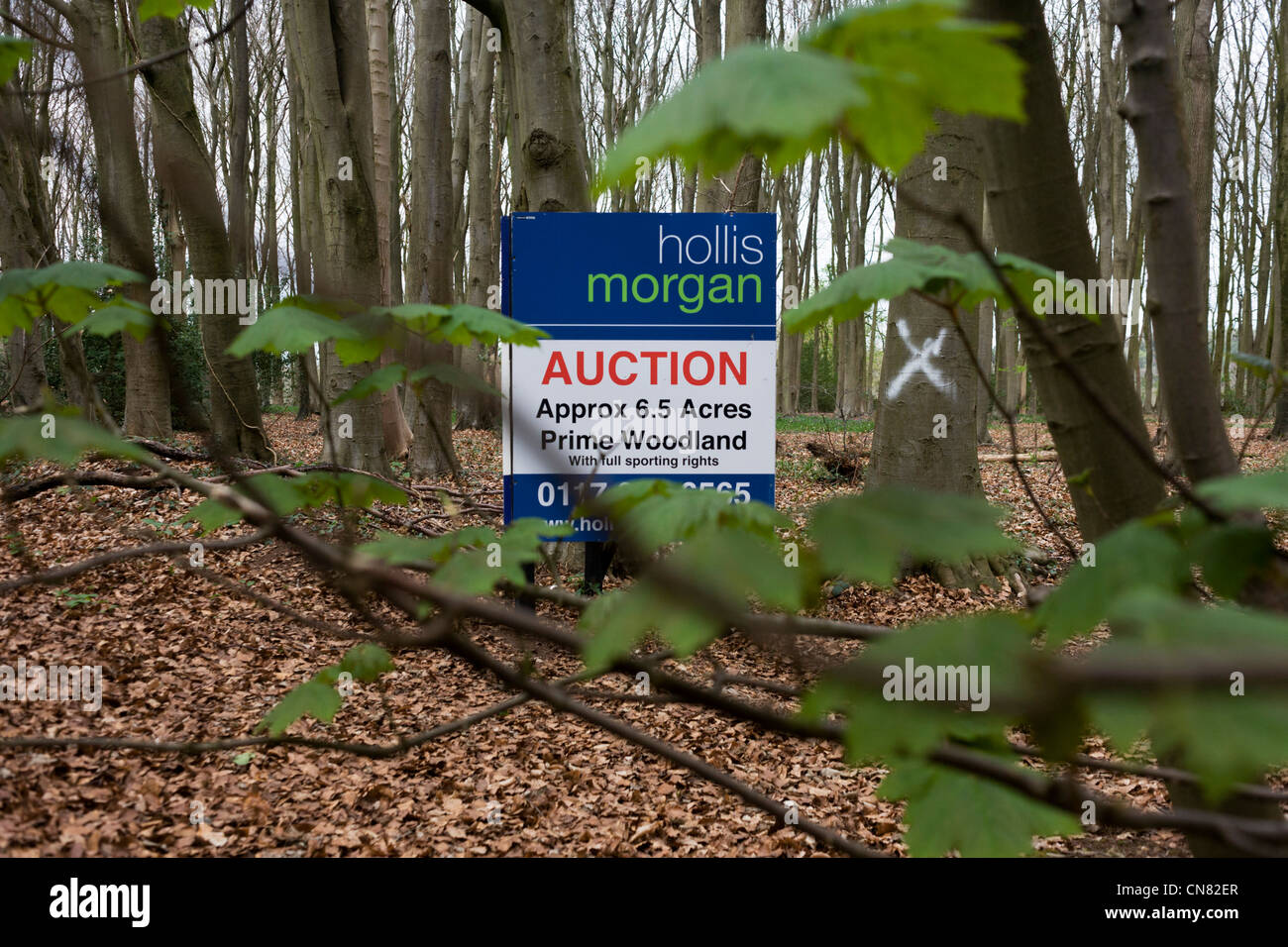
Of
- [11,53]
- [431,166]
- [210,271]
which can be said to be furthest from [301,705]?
[431,166]

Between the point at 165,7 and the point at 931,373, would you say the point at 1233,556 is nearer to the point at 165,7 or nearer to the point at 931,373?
the point at 165,7

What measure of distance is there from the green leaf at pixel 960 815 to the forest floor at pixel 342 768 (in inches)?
35.7

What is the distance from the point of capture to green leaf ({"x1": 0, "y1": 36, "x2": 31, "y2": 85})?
3.18ft

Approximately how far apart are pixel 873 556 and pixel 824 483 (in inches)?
413

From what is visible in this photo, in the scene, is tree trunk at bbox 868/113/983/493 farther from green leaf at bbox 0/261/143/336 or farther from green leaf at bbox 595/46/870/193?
green leaf at bbox 595/46/870/193

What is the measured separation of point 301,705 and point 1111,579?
52.7 inches

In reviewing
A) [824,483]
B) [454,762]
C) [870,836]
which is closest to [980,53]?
[870,836]

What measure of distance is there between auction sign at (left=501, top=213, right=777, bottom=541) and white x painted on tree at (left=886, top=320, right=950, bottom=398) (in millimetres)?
1775

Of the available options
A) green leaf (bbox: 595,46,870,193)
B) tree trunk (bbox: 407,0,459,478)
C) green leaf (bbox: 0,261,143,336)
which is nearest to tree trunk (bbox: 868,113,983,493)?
green leaf (bbox: 0,261,143,336)

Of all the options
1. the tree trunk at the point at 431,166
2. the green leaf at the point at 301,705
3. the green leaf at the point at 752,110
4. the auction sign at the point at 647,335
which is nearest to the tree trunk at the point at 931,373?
the auction sign at the point at 647,335

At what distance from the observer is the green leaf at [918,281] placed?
0.96m

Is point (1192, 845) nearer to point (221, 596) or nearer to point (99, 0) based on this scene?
point (221, 596)

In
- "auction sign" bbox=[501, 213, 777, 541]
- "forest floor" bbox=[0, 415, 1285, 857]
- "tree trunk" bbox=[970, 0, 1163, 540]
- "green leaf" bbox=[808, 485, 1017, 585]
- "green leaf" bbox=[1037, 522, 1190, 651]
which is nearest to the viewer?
"green leaf" bbox=[808, 485, 1017, 585]

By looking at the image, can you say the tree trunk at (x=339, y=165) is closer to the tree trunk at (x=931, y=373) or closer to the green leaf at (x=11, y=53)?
the tree trunk at (x=931, y=373)
